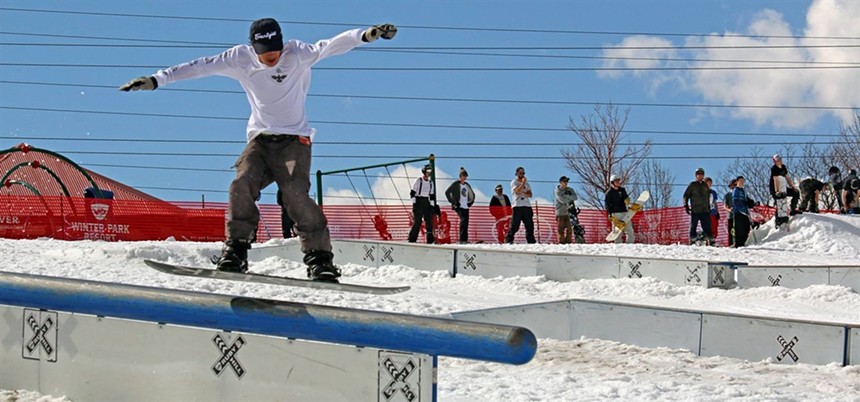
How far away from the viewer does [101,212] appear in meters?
21.9

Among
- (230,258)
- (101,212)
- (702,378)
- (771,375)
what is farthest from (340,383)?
(101,212)

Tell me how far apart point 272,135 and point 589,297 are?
274 inches

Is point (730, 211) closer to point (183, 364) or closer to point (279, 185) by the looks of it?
point (279, 185)

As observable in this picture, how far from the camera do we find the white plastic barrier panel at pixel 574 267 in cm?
1403

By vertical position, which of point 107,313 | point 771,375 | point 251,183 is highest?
point 251,183

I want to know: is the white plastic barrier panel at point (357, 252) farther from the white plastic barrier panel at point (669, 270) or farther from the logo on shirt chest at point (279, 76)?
the logo on shirt chest at point (279, 76)

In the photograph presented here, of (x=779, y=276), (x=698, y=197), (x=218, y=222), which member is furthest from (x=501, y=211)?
(x=779, y=276)

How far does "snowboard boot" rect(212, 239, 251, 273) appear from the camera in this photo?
6.54 m

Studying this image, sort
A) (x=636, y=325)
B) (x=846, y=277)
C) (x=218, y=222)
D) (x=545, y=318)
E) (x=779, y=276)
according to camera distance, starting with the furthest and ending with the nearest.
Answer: (x=218, y=222)
(x=779, y=276)
(x=846, y=277)
(x=545, y=318)
(x=636, y=325)

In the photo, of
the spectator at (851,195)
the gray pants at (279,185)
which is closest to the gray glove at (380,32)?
the gray pants at (279,185)

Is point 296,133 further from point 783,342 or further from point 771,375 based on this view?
point 783,342

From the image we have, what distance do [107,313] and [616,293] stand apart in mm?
9190

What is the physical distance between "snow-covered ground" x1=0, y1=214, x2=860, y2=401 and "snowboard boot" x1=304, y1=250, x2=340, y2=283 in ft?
3.42

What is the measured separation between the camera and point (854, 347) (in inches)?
326
